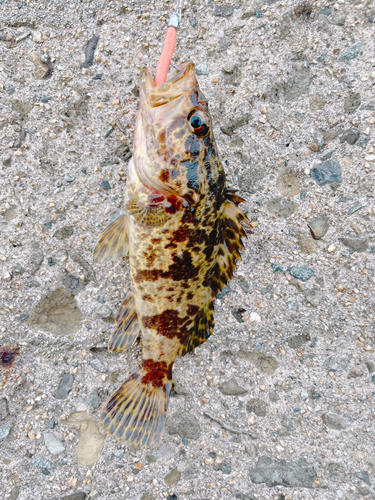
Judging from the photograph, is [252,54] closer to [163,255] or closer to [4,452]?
[163,255]

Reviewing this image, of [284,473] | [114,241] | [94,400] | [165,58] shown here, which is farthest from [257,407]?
[165,58]

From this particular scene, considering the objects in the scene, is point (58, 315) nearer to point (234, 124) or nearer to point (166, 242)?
point (166, 242)

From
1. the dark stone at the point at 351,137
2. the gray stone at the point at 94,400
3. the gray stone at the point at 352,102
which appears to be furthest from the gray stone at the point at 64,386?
the gray stone at the point at 352,102

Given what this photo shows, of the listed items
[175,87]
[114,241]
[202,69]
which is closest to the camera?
[175,87]

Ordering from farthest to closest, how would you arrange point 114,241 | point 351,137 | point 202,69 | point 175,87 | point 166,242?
point 202,69
point 351,137
point 114,241
point 166,242
point 175,87

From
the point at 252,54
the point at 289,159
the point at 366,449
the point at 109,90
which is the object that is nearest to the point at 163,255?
the point at 289,159

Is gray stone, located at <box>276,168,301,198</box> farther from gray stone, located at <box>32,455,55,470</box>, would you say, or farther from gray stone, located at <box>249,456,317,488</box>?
gray stone, located at <box>32,455,55,470</box>

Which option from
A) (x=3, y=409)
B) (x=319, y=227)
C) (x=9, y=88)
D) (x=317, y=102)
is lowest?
(x=319, y=227)
